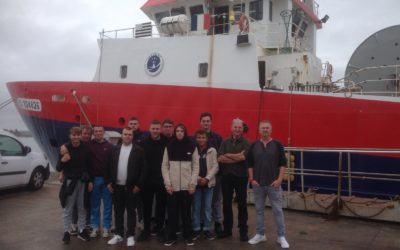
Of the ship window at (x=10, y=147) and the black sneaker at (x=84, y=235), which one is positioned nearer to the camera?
the black sneaker at (x=84, y=235)

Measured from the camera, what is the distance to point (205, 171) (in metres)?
4.66

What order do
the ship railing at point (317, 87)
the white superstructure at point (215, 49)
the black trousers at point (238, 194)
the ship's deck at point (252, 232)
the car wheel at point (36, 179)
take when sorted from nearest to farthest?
1. the ship's deck at point (252, 232)
2. the black trousers at point (238, 194)
3. the ship railing at point (317, 87)
4. the car wheel at point (36, 179)
5. the white superstructure at point (215, 49)

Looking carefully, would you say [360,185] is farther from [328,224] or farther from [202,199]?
[202,199]

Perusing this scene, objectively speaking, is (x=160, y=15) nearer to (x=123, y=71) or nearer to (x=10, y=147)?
(x=123, y=71)

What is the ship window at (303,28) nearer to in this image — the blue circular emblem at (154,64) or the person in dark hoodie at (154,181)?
the blue circular emblem at (154,64)

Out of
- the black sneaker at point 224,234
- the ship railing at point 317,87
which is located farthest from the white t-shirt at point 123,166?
the ship railing at point 317,87

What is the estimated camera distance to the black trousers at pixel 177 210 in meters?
4.54

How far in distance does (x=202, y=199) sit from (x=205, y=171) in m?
0.39

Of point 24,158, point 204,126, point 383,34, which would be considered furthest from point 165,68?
point 383,34

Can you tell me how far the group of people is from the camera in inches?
176

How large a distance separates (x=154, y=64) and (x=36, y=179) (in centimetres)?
362

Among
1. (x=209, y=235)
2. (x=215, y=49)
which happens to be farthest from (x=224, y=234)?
(x=215, y=49)

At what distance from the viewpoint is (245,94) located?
748 centimetres

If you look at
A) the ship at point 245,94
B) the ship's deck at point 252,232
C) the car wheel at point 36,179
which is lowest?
the ship's deck at point 252,232
